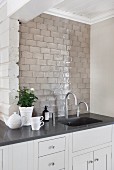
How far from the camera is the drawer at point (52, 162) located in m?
1.68

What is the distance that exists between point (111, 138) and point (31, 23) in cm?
172

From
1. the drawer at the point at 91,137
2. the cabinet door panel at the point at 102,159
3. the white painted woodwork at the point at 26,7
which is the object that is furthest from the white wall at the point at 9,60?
the cabinet door panel at the point at 102,159

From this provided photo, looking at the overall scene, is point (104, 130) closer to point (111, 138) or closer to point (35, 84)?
point (111, 138)

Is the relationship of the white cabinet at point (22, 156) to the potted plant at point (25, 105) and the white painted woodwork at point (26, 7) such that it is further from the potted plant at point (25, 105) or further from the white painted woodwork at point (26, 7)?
the white painted woodwork at point (26, 7)

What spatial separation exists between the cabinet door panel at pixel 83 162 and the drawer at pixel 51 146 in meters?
0.25

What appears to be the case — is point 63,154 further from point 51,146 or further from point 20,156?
point 20,156

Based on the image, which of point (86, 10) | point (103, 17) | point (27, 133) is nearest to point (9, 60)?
point (27, 133)

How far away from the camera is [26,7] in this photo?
1.79 metres

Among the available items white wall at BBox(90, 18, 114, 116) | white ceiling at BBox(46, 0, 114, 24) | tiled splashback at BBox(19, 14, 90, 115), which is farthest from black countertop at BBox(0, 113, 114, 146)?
white ceiling at BBox(46, 0, 114, 24)

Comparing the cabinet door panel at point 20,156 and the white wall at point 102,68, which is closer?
the cabinet door panel at point 20,156

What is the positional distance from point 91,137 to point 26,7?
1.50m

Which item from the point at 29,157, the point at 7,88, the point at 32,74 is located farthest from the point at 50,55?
the point at 29,157

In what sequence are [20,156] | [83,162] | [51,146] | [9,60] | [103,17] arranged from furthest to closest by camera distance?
A: [103,17], [9,60], [83,162], [51,146], [20,156]

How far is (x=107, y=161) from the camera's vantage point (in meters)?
2.19
